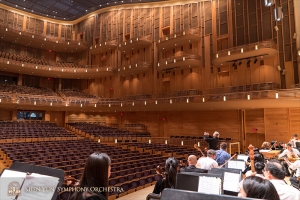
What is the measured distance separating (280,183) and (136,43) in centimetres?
1860

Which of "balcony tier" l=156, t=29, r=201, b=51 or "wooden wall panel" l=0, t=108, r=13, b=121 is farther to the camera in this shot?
"wooden wall panel" l=0, t=108, r=13, b=121

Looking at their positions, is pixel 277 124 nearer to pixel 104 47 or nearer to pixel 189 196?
pixel 189 196

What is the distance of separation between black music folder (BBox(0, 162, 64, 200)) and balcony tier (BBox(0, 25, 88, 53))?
21.8m

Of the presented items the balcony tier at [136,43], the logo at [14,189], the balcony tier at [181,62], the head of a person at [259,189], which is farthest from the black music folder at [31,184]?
the balcony tier at [136,43]

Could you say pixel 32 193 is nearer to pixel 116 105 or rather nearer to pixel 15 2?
pixel 116 105

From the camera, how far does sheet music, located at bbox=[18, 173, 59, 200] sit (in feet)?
4.54

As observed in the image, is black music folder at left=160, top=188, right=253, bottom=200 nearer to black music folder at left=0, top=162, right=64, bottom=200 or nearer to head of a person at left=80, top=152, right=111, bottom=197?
head of a person at left=80, top=152, right=111, bottom=197

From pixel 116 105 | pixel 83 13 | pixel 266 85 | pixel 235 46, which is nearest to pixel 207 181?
pixel 266 85

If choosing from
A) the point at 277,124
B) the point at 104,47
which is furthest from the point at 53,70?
the point at 277,124

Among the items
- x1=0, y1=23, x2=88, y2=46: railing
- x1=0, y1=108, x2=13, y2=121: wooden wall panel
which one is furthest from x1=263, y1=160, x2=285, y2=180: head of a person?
x1=0, y1=23, x2=88, y2=46: railing

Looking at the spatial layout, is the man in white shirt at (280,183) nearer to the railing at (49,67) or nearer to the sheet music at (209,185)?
the sheet music at (209,185)

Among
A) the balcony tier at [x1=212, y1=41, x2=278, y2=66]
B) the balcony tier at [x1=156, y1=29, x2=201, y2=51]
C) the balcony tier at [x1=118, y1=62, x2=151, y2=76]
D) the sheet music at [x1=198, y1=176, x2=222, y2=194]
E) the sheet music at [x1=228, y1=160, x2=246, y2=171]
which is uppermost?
the balcony tier at [x1=156, y1=29, x2=201, y2=51]

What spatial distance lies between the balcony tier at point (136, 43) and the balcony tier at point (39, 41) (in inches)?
232

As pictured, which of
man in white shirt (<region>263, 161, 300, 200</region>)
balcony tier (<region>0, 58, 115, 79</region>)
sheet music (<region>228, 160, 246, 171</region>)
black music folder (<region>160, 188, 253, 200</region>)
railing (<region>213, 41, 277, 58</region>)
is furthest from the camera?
balcony tier (<region>0, 58, 115, 79</region>)
